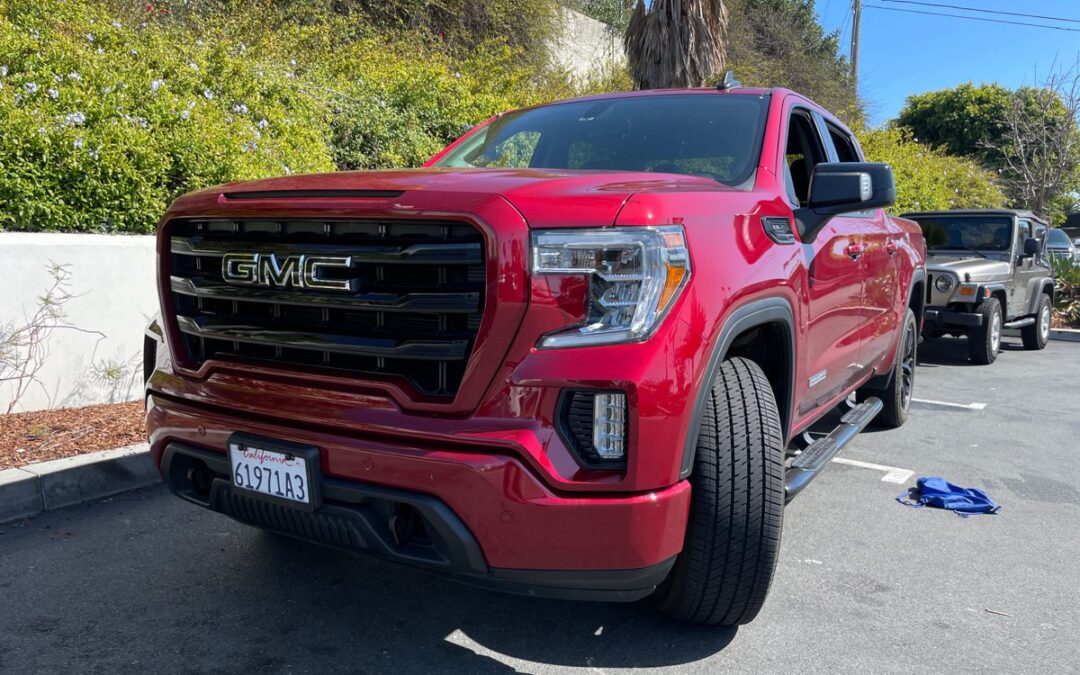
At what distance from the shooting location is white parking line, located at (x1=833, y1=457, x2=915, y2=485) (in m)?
4.54

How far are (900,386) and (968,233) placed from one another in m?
5.24

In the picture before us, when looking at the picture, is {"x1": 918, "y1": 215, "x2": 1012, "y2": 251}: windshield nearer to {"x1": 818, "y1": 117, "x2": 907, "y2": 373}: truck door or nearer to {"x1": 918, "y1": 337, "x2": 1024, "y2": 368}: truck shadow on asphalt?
{"x1": 918, "y1": 337, "x2": 1024, "y2": 368}: truck shadow on asphalt

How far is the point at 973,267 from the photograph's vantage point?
28.9 feet

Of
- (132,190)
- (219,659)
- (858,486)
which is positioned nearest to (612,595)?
(219,659)

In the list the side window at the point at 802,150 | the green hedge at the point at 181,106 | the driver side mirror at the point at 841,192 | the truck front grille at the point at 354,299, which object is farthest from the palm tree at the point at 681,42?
the truck front grille at the point at 354,299

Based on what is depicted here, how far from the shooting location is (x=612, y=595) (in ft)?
7.06

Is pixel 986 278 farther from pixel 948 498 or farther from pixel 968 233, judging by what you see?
pixel 948 498

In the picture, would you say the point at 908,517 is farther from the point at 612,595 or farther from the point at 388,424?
the point at 388,424

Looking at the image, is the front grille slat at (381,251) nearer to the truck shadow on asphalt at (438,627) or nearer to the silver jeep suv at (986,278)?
the truck shadow on asphalt at (438,627)

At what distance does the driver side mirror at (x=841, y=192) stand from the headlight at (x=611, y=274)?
1.17 m

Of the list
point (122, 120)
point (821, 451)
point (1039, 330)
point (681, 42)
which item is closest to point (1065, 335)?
point (1039, 330)

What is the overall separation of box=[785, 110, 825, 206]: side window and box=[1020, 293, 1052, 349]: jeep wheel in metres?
7.93

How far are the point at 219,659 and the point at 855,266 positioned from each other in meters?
2.99

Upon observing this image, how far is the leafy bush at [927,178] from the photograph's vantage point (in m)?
16.8
